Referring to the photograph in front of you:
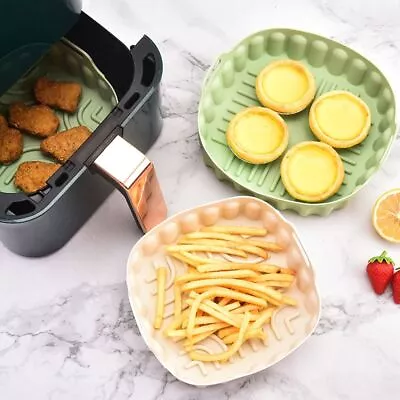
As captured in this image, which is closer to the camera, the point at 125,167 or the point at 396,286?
the point at 125,167

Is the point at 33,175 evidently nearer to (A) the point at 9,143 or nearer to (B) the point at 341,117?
(A) the point at 9,143

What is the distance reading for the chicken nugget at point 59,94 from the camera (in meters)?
1.38

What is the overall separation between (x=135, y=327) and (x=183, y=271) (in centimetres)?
12

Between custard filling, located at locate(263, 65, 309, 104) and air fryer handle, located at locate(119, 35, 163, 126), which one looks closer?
air fryer handle, located at locate(119, 35, 163, 126)

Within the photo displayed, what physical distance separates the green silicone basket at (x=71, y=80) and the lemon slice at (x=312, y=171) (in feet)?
1.06

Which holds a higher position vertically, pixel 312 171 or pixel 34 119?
pixel 312 171

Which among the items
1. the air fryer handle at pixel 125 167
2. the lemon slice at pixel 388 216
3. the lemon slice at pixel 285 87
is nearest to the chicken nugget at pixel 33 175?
the air fryer handle at pixel 125 167

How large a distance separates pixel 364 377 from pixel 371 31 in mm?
647

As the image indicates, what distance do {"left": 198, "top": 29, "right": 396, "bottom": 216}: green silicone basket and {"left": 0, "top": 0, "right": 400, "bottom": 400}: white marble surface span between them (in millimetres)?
49

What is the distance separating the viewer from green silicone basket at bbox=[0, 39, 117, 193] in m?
1.35

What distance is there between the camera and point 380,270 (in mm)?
1291

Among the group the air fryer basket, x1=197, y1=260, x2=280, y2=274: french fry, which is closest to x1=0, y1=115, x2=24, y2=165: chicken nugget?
the air fryer basket

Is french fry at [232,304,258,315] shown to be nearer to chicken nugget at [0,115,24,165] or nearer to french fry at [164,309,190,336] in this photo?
french fry at [164,309,190,336]

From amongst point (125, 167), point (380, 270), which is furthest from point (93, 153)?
point (380, 270)
